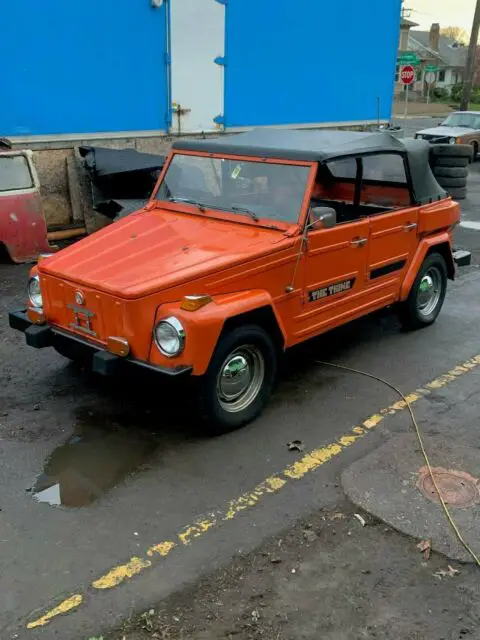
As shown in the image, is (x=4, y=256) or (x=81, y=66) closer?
(x=4, y=256)

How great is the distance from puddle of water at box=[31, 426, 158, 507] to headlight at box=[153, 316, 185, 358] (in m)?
0.79

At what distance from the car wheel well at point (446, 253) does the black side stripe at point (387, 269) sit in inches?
23.7

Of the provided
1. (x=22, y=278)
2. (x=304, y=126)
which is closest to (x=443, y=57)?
(x=304, y=126)

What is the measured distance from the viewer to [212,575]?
11.0 feet

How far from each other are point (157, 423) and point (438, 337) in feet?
11.5

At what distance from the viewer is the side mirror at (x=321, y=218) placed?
508cm

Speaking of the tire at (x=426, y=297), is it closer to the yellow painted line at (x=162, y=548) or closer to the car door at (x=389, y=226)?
the car door at (x=389, y=226)

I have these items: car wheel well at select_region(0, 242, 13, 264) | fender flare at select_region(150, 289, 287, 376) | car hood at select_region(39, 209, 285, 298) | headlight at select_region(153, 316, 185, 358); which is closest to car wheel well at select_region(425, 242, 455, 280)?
car hood at select_region(39, 209, 285, 298)

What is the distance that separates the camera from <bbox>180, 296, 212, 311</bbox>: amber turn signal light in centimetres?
425

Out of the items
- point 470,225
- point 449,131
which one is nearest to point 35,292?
point 470,225

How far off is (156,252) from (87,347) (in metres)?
0.89

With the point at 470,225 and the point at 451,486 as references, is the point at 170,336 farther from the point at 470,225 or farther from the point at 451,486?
the point at 470,225

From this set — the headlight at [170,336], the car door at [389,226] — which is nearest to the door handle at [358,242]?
the car door at [389,226]

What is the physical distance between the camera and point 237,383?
4824mm
